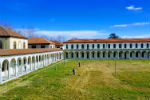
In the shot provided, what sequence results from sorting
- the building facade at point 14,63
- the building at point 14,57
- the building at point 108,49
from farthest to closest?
the building at point 108,49, the building at point 14,57, the building facade at point 14,63

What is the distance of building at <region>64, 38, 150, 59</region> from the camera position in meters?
43.9

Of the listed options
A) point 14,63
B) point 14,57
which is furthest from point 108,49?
point 14,57

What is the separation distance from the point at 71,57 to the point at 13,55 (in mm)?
31537

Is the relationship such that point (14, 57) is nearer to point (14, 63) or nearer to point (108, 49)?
point (14, 63)

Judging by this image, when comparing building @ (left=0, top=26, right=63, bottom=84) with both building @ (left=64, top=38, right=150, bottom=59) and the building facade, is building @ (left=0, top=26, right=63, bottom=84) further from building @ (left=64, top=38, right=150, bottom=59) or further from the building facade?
building @ (left=64, top=38, right=150, bottom=59)

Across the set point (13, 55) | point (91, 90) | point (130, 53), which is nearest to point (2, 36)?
point (13, 55)

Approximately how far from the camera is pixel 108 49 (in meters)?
44.8

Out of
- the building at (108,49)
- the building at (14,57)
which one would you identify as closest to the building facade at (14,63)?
the building at (14,57)

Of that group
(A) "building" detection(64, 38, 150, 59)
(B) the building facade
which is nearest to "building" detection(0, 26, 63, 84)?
(B) the building facade

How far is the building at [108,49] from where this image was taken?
43.9 meters

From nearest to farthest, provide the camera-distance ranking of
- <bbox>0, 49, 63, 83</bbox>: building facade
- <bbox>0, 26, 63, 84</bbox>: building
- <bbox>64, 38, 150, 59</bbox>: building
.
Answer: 1. <bbox>0, 49, 63, 83</bbox>: building facade
2. <bbox>0, 26, 63, 84</bbox>: building
3. <bbox>64, 38, 150, 59</bbox>: building

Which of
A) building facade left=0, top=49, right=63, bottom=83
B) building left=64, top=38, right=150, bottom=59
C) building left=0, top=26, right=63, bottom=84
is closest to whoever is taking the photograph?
building facade left=0, top=49, right=63, bottom=83

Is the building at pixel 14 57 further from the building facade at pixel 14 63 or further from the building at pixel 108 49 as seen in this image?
the building at pixel 108 49

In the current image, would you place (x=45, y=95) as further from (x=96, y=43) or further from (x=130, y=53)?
(x=130, y=53)
